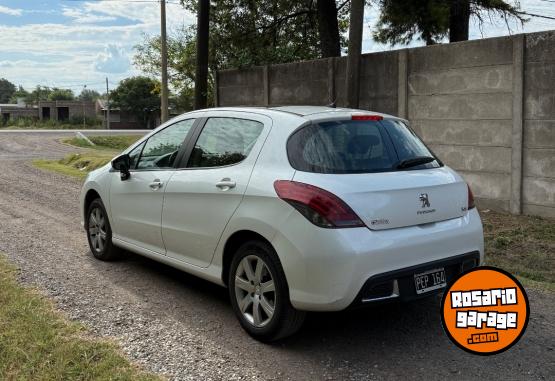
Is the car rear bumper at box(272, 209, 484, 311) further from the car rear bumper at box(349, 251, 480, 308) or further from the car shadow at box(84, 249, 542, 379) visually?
the car shadow at box(84, 249, 542, 379)

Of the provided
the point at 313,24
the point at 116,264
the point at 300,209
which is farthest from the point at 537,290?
the point at 313,24

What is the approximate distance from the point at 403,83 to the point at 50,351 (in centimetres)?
733

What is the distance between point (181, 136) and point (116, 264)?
1.83 meters

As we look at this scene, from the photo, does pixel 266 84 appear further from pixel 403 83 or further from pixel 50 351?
pixel 50 351

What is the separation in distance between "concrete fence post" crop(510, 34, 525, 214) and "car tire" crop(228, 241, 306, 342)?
5.31 m

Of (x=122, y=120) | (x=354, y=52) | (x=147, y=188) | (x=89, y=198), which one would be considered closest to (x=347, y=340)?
(x=147, y=188)

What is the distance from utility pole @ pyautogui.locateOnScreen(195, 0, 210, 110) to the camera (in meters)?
14.0

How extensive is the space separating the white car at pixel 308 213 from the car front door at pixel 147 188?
0.07m

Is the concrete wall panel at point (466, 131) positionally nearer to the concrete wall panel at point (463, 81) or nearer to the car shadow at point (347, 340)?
the concrete wall panel at point (463, 81)

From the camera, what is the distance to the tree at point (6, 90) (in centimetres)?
15412

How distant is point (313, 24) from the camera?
16781 mm

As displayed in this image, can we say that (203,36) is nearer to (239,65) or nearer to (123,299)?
(239,65)

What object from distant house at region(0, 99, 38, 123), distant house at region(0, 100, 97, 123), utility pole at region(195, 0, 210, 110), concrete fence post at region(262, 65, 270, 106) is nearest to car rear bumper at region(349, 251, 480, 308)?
concrete fence post at region(262, 65, 270, 106)

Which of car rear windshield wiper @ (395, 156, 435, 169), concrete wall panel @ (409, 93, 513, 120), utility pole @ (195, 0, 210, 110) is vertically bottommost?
car rear windshield wiper @ (395, 156, 435, 169)
